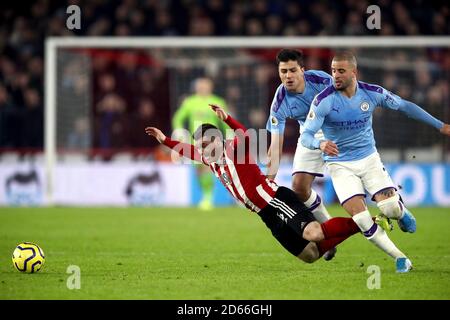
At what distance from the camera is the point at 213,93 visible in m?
20.2

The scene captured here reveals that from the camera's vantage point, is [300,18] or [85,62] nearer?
[85,62]

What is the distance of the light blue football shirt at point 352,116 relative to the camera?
8734 millimetres

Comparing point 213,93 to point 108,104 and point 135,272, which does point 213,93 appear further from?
point 135,272

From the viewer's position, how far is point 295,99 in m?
9.75

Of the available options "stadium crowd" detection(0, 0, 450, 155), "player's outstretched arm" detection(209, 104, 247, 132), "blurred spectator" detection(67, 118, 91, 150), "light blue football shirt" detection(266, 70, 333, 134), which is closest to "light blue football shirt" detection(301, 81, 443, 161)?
"player's outstretched arm" detection(209, 104, 247, 132)

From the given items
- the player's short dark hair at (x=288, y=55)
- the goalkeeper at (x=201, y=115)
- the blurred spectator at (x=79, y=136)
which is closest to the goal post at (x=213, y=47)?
the blurred spectator at (x=79, y=136)

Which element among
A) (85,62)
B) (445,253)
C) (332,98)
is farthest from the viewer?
(85,62)

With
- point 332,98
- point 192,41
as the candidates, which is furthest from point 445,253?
point 192,41

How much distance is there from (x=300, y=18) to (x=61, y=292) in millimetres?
15559

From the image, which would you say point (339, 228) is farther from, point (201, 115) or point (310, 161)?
point (201, 115)

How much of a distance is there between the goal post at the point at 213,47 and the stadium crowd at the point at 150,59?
1.01ft

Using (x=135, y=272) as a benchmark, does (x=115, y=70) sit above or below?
above

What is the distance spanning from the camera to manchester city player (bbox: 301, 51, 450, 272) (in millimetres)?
8695

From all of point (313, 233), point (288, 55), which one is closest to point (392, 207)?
point (313, 233)
